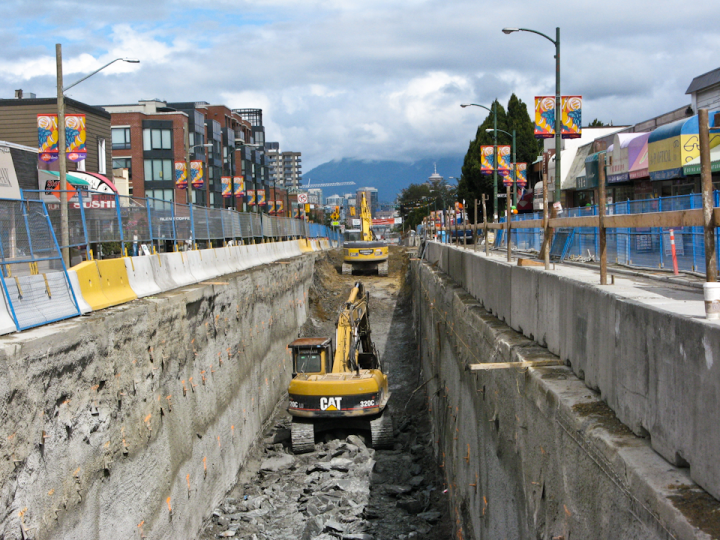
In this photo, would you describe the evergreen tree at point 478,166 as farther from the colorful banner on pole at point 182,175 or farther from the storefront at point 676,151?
the storefront at point 676,151

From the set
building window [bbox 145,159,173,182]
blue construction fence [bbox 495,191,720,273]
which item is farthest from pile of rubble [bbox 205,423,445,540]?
building window [bbox 145,159,173,182]

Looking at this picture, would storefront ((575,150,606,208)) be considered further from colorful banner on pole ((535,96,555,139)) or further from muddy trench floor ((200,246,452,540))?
muddy trench floor ((200,246,452,540))

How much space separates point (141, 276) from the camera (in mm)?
12594

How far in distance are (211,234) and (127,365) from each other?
11.8 meters

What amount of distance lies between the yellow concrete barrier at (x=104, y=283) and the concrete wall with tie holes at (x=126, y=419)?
0.99ft

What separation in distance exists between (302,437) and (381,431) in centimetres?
194

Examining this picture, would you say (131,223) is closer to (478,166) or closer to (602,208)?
(602,208)

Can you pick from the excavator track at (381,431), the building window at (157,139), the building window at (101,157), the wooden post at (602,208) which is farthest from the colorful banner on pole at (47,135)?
the building window at (157,139)

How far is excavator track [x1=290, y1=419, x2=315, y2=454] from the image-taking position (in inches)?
658

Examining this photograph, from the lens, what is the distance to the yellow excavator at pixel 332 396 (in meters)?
16.5

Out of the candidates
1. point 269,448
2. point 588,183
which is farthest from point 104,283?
point 588,183

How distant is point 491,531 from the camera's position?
7676mm

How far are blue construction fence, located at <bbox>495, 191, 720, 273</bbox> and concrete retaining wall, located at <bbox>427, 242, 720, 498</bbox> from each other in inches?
125

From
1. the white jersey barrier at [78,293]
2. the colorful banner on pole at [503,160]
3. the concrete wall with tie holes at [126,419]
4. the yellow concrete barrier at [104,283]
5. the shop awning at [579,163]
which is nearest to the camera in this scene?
the concrete wall with tie holes at [126,419]
